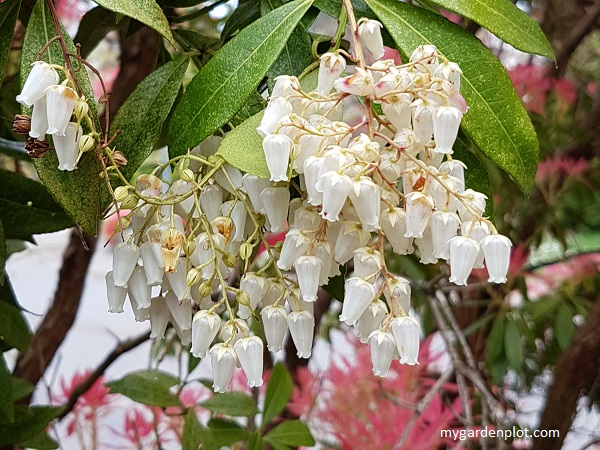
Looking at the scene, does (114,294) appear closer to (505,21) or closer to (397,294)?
(397,294)

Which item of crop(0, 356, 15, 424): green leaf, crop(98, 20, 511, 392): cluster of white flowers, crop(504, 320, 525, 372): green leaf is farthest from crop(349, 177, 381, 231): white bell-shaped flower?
crop(504, 320, 525, 372): green leaf

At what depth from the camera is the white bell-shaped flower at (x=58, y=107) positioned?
0.37 metres

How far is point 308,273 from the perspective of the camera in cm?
38

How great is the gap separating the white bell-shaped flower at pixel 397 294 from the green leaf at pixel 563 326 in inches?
39.2

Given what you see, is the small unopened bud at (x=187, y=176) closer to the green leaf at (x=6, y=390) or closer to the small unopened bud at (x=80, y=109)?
the small unopened bud at (x=80, y=109)

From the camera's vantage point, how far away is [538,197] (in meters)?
1.58

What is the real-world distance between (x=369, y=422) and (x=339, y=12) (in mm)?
774

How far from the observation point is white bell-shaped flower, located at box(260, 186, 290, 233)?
388mm

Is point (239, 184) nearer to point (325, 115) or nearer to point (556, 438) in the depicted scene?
point (325, 115)

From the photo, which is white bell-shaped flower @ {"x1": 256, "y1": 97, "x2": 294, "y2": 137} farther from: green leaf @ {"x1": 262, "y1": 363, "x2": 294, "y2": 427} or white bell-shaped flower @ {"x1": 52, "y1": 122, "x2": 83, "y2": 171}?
green leaf @ {"x1": 262, "y1": 363, "x2": 294, "y2": 427}

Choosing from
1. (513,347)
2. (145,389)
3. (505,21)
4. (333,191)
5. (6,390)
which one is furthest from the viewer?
(513,347)

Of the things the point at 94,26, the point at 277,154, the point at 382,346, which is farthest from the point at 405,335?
the point at 94,26

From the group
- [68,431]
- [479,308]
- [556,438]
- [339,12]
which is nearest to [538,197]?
[479,308]

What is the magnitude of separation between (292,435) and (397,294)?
0.45 metres
